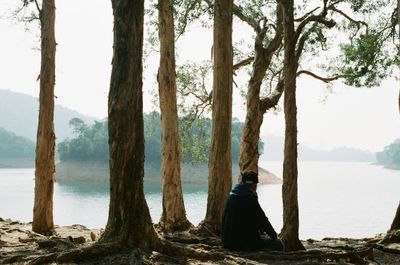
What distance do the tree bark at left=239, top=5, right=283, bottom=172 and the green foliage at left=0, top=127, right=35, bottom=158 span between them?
117 m

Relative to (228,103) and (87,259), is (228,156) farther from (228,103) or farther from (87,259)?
(87,259)

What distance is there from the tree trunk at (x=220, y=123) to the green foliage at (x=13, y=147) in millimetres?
119124

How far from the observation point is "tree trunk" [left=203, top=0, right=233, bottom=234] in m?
10.6

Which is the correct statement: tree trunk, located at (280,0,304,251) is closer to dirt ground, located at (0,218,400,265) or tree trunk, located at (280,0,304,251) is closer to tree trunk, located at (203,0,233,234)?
dirt ground, located at (0,218,400,265)

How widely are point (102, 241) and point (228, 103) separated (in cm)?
587

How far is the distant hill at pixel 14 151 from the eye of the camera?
12056cm

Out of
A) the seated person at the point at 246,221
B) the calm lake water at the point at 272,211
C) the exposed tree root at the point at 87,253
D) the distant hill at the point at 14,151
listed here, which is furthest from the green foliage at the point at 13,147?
the exposed tree root at the point at 87,253

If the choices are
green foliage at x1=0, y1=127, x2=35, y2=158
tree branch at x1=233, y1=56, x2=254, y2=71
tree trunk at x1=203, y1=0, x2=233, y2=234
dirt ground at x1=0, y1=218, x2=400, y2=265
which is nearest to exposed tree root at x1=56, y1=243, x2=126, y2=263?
dirt ground at x1=0, y1=218, x2=400, y2=265

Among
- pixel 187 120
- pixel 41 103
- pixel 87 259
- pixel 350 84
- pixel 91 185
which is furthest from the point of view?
pixel 91 185

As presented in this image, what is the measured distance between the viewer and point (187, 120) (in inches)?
755

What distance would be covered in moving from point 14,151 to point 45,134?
389 ft

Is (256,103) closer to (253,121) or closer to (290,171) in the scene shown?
(253,121)

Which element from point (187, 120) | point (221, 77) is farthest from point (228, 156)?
point (187, 120)

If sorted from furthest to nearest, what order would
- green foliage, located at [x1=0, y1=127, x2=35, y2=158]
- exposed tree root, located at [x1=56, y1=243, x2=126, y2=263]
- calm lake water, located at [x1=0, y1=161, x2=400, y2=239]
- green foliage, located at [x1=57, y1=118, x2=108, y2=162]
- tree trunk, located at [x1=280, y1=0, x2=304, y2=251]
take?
green foliage, located at [x1=0, y1=127, x2=35, y2=158] < green foliage, located at [x1=57, y1=118, x2=108, y2=162] < calm lake water, located at [x1=0, y1=161, x2=400, y2=239] < tree trunk, located at [x1=280, y1=0, x2=304, y2=251] < exposed tree root, located at [x1=56, y1=243, x2=126, y2=263]
